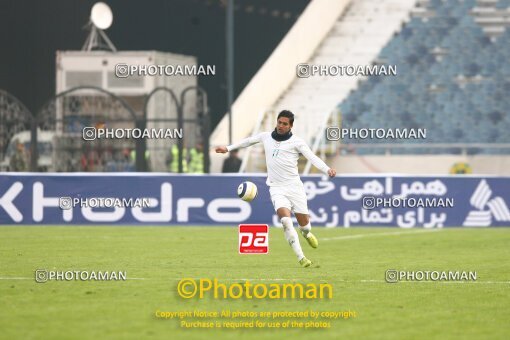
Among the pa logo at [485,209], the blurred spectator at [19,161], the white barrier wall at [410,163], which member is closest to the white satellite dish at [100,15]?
the blurred spectator at [19,161]

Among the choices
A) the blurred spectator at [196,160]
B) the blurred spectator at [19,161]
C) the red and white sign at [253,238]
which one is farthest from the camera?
the blurred spectator at [196,160]

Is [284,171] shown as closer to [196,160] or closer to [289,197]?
[289,197]

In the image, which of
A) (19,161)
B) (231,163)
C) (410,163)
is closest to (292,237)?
(19,161)

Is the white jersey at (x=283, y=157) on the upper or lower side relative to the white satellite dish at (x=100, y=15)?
lower

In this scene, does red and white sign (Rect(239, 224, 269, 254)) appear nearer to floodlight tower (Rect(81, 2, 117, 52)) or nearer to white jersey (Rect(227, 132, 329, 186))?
white jersey (Rect(227, 132, 329, 186))

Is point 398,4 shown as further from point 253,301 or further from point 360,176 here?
point 253,301

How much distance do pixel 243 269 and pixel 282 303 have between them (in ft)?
12.6

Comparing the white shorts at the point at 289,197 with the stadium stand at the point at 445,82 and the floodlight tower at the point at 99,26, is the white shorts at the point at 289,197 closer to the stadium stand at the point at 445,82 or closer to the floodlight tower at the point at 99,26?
the floodlight tower at the point at 99,26

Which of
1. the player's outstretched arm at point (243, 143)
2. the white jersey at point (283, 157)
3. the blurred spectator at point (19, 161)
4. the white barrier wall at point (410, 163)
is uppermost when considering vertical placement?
the white barrier wall at point (410, 163)

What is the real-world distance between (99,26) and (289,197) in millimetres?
17889

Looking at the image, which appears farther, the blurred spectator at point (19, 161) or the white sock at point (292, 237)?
the blurred spectator at point (19, 161)

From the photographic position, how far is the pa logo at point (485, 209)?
86.7 ft

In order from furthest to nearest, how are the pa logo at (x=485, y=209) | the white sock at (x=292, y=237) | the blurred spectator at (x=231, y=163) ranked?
1. the blurred spectator at (x=231, y=163)
2. the pa logo at (x=485, y=209)
3. the white sock at (x=292, y=237)

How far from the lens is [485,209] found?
26516 mm
